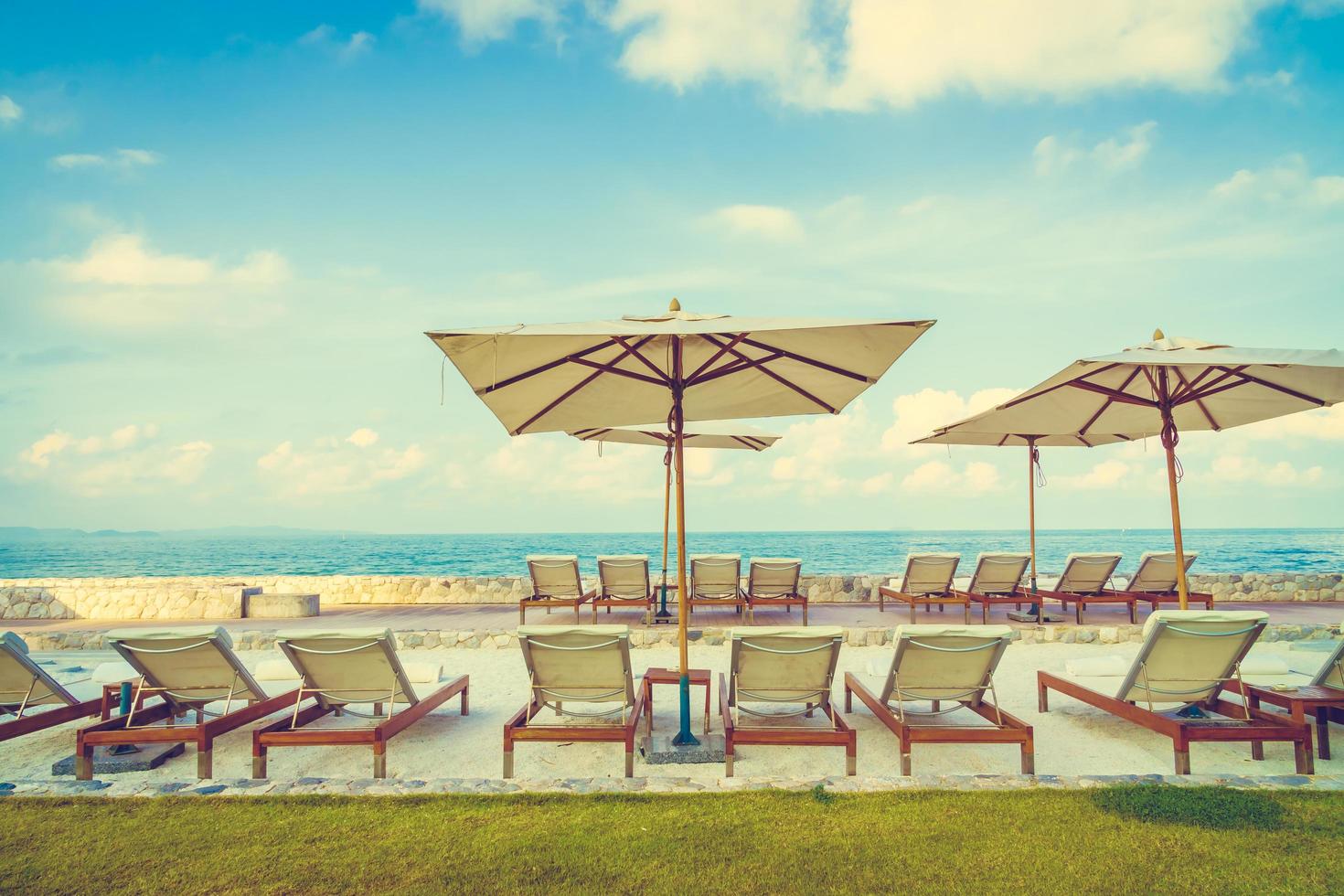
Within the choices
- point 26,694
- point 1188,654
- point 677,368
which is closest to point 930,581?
point 1188,654

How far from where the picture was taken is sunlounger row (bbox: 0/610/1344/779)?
141 inches

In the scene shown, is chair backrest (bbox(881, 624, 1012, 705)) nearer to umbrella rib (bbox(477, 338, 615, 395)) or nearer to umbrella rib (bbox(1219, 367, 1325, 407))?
umbrella rib (bbox(477, 338, 615, 395))

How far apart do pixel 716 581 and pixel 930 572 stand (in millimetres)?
2689

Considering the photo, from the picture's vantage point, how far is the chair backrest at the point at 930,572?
858 cm

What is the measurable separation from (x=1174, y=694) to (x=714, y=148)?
17.9 meters

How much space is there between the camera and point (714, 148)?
18.9m

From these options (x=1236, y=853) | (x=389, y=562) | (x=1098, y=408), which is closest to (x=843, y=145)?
(x=1098, y=408)

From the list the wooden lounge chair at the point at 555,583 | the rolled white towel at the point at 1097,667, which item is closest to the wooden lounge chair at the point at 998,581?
the rolled white towel at the point at 1097,667

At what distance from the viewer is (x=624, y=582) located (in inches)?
350

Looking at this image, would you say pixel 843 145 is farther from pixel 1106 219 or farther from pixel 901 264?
pixel 901 264

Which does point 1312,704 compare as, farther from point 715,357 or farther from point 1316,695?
point 715,357

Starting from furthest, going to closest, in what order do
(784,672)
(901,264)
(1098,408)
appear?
(901,264)
(1098,408)
(784,672)

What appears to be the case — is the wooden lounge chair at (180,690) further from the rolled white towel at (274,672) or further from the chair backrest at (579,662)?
the chair backrest at (579,662)

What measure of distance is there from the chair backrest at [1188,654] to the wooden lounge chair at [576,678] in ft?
9.36
